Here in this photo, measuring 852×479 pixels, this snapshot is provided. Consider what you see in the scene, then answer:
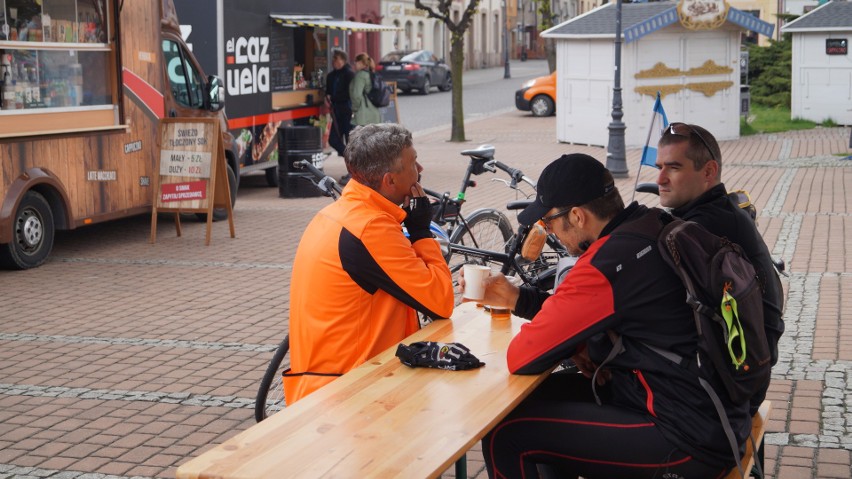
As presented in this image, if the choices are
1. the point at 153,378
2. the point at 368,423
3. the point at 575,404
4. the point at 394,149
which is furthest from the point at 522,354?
the point at 153,378

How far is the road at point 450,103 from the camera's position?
29.3 m

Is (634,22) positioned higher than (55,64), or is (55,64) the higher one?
(634,22)

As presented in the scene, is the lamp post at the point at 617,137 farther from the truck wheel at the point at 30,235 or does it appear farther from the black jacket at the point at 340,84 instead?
the truck wheel at the point at 30,235

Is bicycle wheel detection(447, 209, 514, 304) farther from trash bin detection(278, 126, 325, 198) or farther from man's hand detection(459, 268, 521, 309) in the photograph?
trash bin detection(278, 126, 325, 198)

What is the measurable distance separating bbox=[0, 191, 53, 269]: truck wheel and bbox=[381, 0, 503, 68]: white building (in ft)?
111

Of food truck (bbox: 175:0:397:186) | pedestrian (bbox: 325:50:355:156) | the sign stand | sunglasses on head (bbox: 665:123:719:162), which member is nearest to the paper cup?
sunglasses on head (bbox: 665:123:719:162)

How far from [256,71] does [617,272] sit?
521 inches

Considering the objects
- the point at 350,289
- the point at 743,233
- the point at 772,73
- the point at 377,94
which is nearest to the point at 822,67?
the point at 772,73

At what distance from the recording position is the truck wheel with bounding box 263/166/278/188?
56.9 feet

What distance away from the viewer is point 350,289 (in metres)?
4.10

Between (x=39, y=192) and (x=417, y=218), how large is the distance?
7.28m

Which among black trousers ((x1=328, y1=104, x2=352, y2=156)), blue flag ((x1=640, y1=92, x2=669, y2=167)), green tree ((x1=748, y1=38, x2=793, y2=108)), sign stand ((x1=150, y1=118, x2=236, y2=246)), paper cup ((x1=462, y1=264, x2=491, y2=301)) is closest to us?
paper cup ((x1=462, y1=264, x2=491, y2=301))

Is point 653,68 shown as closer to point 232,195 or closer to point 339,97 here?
point 339,97

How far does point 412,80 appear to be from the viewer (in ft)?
130
